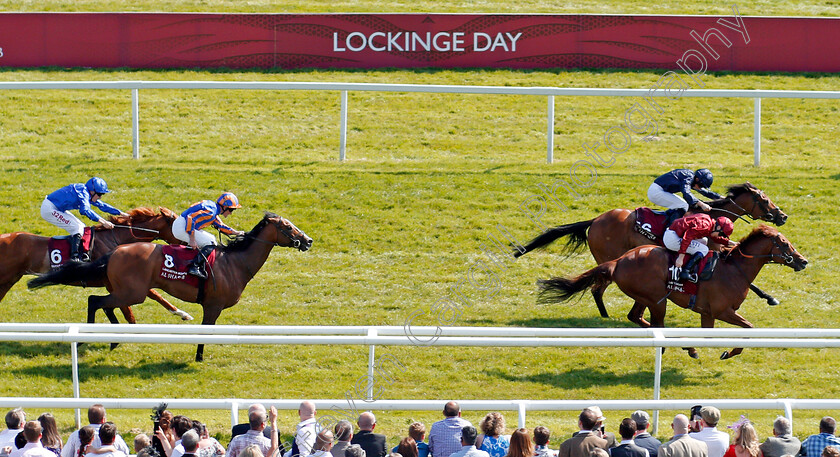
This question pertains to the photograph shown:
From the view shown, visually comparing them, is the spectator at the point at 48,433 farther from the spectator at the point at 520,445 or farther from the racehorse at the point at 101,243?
the racehorse at the point at 101,243

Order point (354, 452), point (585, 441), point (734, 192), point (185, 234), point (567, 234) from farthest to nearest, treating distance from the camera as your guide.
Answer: point (567, 234), point (734, 192), point (185, 234), point (585, 441), point (354, 452)

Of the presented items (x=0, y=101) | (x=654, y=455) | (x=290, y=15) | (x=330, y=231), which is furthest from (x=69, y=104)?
(x=654, y=455)

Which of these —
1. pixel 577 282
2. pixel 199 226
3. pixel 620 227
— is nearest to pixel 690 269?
pixel 577 282

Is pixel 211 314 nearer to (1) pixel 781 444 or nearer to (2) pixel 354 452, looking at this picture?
(2) pixel 354 452

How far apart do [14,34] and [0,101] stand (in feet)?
8.35

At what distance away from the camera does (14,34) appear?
56.7 ft

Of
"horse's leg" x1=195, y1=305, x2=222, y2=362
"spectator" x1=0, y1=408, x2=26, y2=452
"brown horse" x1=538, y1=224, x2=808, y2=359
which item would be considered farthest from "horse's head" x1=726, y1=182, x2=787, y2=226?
"spectator" x1=0, y1=408, x2=26, y2=452

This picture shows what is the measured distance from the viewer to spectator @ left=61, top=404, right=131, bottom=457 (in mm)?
5637

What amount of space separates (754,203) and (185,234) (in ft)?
18.2

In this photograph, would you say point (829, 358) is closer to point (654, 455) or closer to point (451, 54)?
point (654, 455)

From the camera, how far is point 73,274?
902 centimetres

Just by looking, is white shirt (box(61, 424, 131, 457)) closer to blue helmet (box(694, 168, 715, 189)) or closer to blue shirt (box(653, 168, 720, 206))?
blue shirt (box(653, 168, 720, 206))

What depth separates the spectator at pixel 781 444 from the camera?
557 cm

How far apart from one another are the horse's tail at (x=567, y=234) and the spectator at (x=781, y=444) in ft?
16.4
